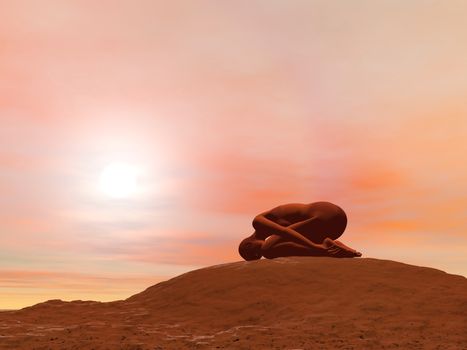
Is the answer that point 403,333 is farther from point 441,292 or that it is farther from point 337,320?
point 441,292

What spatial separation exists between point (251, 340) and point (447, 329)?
213 inches

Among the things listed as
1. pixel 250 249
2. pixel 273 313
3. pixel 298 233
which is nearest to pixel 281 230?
pixel 298 233

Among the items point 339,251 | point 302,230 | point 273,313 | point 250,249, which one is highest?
point 302,230

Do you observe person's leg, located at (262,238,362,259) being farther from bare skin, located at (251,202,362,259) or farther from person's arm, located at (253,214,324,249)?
person's arm, located at (253,214,324,249)

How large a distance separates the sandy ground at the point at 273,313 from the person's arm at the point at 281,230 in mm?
1026

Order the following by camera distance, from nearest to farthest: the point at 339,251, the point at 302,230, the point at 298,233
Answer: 1. the point at 339,251
2. the point at 298,233
3. the point at 302,230

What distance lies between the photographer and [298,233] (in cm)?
2320

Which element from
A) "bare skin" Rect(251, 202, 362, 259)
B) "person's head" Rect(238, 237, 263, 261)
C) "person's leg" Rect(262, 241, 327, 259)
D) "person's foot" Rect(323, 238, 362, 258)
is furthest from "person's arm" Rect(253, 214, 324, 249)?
"person's head" Rect(238, 237, 263, 261)

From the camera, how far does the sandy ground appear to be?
14.3 m

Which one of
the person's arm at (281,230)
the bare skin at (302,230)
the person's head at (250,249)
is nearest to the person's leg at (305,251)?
the bare skin at (302,230)

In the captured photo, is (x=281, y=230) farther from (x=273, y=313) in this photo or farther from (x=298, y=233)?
(x=273, y=313)

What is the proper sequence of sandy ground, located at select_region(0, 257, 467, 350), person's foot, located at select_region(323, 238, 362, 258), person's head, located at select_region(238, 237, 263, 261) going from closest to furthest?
sandy ground, located at select_region(0, 257, 467, 350) < person's foot, located at select_region(323, 238, 362, 258) < person's head, located at select_region(238, 237, 263, 261)

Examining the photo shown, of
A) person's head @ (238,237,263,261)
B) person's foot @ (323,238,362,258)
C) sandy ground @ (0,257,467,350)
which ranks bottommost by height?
sandy ground @ (0,257,467,350)

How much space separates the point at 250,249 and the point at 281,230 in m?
1.72
